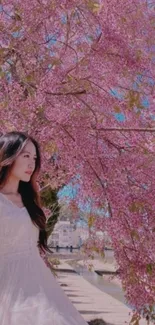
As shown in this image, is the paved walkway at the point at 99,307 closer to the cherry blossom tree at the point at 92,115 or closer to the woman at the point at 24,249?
the cherry blossom tree at the point at 92,115

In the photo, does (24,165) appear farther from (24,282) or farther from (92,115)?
(92,115)

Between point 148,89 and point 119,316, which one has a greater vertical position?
point 148,89

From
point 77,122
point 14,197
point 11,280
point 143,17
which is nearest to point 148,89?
point 143,17

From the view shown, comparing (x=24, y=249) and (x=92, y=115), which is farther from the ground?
(x=92, y=115)

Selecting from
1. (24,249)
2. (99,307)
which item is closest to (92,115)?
(24,249)

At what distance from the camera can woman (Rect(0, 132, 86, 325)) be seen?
266 centimetres

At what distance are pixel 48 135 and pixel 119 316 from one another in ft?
25.7

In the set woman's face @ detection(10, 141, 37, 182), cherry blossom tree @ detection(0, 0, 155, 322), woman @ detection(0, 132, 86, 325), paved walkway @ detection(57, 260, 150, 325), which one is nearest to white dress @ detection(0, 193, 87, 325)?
woman @ detection(0, 132, 86, 325)

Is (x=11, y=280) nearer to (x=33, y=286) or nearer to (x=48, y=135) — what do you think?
(x=33, y=286)

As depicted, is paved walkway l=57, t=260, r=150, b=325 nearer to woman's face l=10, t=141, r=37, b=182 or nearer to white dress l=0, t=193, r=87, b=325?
woman's face l=10, t=141, r=37, b=182

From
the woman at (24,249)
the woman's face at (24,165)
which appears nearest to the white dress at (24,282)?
the woman at (24,249)

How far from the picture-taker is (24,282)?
2.80 m

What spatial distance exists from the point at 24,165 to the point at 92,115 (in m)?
1.86

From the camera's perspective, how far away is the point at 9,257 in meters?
2.88
